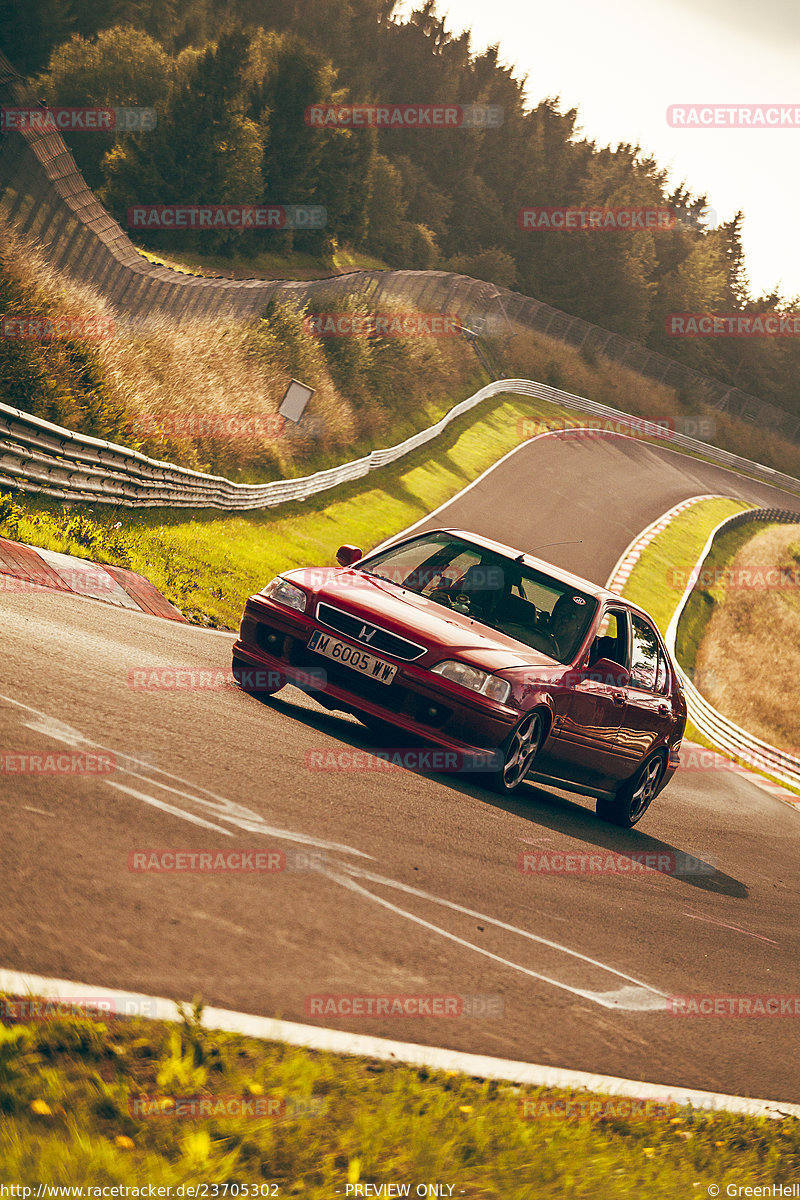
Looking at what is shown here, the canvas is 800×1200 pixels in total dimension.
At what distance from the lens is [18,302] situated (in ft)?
53.8

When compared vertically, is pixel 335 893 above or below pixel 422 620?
below

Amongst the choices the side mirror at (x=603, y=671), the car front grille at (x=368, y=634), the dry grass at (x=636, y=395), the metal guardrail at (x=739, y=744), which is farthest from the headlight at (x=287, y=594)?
the dry grass at (x=636, y=395)

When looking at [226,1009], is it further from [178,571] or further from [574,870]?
[178,571]

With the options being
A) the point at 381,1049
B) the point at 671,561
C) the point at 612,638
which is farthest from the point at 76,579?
the point at 671,561

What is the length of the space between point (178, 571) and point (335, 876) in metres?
10.1

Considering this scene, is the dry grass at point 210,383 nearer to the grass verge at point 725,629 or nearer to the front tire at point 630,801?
the grass verge at point 725,629

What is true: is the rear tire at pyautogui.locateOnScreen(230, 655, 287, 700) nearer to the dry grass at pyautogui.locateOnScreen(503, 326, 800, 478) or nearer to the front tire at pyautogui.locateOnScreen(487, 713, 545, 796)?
the front tire at pyautogui.locateOnScreen(487, 713, 545, 796)

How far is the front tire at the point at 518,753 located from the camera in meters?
7.75

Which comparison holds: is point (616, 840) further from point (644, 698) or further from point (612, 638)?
point (612, 638)

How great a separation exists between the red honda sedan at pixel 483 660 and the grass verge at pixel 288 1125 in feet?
12.3

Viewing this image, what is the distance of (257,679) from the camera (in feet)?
27.9

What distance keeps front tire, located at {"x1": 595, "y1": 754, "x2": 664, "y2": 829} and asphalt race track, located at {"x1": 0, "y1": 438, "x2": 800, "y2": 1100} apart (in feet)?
0.71

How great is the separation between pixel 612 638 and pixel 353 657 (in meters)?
2.70

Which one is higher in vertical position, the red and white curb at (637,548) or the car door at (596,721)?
the red and white curb at (637,548)
